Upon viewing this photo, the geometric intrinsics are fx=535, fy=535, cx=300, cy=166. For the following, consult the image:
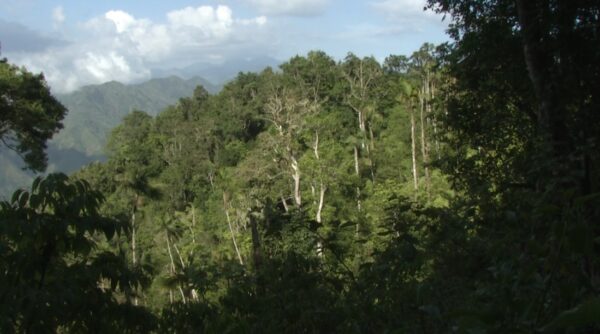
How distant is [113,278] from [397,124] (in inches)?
1608

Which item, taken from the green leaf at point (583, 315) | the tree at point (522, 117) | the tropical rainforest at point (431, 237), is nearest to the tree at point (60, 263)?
the tropical rainforest at point (431, 237)

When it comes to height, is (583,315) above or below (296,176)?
above

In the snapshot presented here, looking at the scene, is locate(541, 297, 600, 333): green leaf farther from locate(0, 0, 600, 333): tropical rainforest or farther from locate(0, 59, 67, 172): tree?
locate(0, 59, 67, 172): tree

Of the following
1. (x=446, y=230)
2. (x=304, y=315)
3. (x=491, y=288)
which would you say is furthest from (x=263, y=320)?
(x=491, y=288)

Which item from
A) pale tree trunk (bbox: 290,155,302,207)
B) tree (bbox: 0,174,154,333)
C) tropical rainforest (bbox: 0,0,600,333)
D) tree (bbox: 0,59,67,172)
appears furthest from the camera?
pale tree trunk (bbox: 290,155,302,207)

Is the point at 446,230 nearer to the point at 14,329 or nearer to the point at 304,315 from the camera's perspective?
the point at 304,315

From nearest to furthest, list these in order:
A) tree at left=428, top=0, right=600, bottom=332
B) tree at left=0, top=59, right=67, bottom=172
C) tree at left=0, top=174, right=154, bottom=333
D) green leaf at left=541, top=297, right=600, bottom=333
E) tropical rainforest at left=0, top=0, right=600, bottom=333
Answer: green leaf at left=541, top=297, right=600, bottom=333, tropical rainforest at left=0, top=0, right=600, bottom=333, tree at left=0, top=174, right=154, bottom=333, tree at left=428, top=0, right=600, bottom=332, tree at left=0, top=59, right=67, bottom=172

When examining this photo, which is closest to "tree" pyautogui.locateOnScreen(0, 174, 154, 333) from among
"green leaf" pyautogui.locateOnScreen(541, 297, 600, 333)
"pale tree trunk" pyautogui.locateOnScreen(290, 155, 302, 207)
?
"green leaf" pyautogui.locateOnScreen(541, 297, 600, 333)

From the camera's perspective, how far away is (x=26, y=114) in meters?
15.7

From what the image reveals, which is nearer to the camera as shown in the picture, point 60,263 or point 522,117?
point 60,263

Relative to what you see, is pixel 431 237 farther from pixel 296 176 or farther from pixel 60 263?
pixel 296 176

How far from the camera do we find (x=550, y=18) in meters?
6.51

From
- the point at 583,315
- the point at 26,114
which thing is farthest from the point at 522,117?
the point at 26,114

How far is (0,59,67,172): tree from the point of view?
50.2 ft
